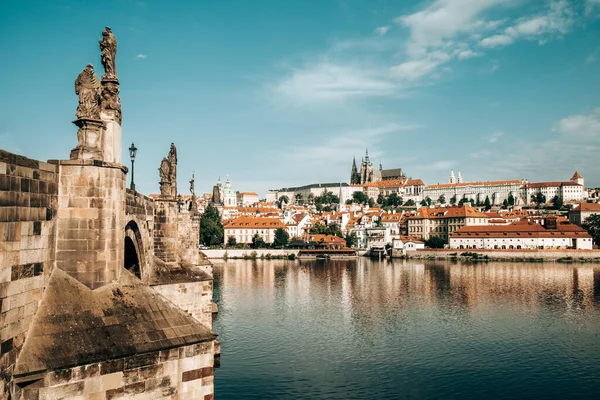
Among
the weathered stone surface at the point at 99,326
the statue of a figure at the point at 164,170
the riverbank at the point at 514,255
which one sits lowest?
the riverbank at the point at 514,255

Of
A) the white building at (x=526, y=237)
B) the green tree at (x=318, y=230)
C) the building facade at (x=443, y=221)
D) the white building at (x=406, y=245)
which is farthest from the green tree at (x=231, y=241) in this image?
the white building at (x=526, y=237)

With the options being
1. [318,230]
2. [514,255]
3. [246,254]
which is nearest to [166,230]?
[246,254]

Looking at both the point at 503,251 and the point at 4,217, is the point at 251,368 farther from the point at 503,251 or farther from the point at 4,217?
the point at 503,251

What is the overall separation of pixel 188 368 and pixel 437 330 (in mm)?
29033

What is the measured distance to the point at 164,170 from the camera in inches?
1006

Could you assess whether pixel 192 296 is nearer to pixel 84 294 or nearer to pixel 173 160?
pixel 173 160

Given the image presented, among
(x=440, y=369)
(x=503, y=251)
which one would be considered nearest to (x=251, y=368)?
(x=440, y=369)

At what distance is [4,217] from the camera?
29.8ft

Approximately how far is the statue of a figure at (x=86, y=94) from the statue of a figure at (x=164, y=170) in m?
13.3

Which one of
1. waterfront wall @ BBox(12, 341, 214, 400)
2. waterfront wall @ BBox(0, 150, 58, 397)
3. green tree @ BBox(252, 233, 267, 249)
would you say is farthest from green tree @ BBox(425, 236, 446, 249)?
waterfront wall @ BBox(0, 150, 58, 397)

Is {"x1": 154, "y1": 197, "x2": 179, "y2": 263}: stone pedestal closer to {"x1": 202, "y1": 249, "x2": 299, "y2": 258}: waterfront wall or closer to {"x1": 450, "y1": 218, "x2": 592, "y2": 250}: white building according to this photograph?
{"x1": 202, "y1": 249, "x2": 299, "y2": 258}: waterfront wall

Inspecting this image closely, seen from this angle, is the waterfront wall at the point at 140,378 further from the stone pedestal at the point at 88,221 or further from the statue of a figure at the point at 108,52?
the statue of a figure at the point at 108,52

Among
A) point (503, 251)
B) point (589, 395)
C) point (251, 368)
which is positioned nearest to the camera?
point (589, 395)

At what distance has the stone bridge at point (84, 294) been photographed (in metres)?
9.39
